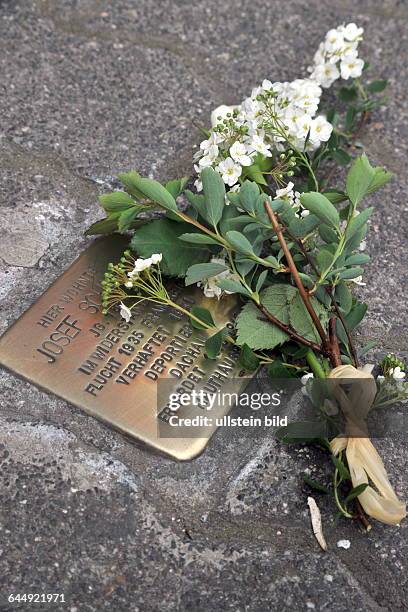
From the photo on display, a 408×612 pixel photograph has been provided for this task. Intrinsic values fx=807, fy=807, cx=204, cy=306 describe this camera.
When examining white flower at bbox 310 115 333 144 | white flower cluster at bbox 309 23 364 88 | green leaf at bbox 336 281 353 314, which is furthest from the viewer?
white flower cluster at bbox 309 23 364 88

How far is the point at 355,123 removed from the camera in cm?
210

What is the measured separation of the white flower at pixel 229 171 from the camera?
1.60 meters

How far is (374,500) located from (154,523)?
14.5 inches

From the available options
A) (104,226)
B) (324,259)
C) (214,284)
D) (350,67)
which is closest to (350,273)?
(324,259)

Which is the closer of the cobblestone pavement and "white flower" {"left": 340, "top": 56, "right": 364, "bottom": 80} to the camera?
the cobblestone pavement

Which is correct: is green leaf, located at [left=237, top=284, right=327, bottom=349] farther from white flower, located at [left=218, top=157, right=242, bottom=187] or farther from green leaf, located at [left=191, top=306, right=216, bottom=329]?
white flower, located at [left=218, top=157, right=242, bottom=187]

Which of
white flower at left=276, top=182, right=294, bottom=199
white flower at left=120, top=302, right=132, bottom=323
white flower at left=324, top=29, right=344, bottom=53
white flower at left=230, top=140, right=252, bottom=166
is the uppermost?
white flower at left=324, top=29, right=344, bottom=53

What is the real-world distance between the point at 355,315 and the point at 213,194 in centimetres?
35

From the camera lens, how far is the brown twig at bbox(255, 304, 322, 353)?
1490 millimetres

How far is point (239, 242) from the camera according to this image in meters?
1.45

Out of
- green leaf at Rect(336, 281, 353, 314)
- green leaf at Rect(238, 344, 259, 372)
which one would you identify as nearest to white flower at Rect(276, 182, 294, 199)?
green leaf at Rect(336, 281, 353, 314)

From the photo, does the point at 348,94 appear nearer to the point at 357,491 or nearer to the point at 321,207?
the point at 321,207

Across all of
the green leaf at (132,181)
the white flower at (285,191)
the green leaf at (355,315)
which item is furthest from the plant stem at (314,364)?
the green leaf at (132,181)

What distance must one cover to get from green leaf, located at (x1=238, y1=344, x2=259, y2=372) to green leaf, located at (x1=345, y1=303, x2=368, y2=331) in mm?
195
